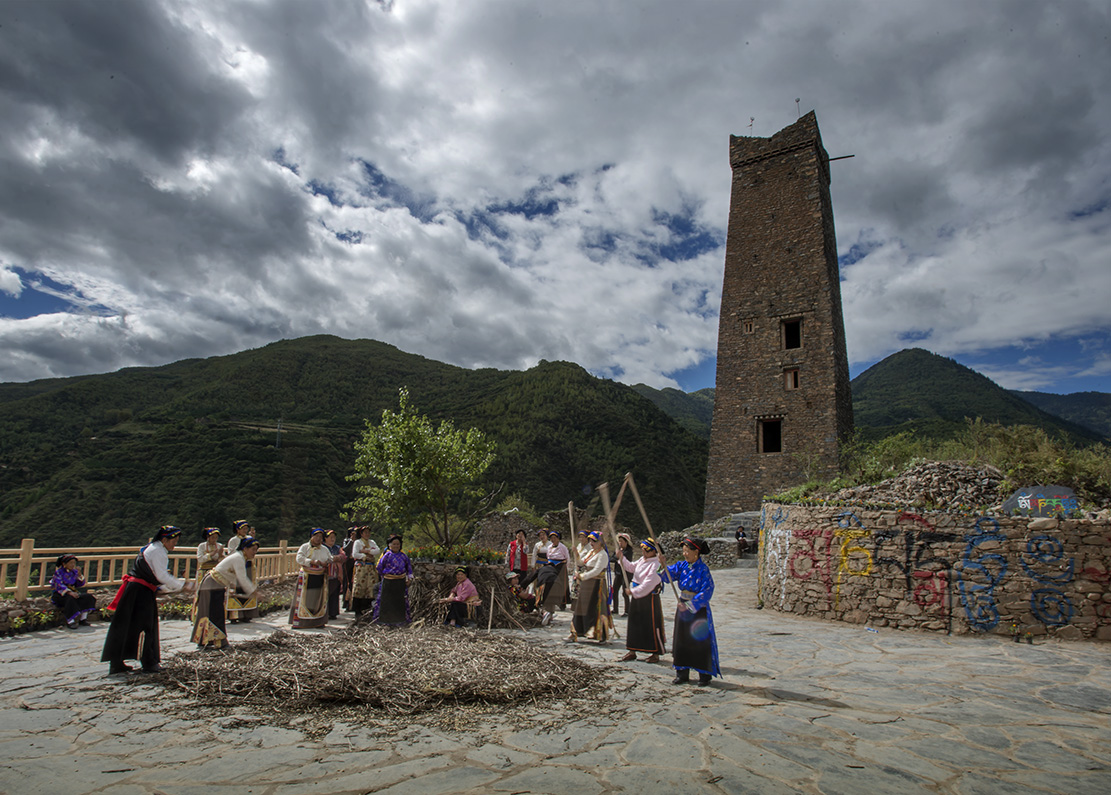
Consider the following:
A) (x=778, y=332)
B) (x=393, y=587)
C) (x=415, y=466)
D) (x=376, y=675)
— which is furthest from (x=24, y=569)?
(x=778, y=332)

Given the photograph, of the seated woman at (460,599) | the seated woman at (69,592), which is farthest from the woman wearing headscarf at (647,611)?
the seated woman at (69,592)

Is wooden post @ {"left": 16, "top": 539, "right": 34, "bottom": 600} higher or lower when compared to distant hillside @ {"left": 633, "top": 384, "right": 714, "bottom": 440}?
lower

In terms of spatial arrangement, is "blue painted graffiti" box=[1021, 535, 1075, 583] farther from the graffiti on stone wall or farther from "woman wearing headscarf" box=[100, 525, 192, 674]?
"woman wearing headscarf" box=[100, 525, 192, 674]

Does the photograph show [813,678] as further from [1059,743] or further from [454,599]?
[454,599]

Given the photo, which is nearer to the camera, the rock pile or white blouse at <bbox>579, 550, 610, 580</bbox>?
white blouse at <bbox>579, 550, 610, 580</bbox>

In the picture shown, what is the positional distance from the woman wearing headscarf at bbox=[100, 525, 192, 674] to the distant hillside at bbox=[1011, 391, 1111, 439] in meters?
81.4

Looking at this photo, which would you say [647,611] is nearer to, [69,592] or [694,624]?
[694,624]

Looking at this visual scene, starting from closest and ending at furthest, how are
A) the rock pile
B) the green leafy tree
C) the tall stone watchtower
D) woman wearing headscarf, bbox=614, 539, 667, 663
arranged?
1. woman wearing headscarf, bbox=614, 539, 667, 663
2. the rock pile
3. the green leafy tree
4. the tall stone watchtower

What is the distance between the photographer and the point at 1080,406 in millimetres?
71250

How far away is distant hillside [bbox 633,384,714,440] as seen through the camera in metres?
80.7

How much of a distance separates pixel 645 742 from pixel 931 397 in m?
62.9

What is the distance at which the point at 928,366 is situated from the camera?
63.9m

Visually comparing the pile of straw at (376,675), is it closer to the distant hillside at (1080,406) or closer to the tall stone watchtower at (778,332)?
the tall stone watchtower at (778,332)

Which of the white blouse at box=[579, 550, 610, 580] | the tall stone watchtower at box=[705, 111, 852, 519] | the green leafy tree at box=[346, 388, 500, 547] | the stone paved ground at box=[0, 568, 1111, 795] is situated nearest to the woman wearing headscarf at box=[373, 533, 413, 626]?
the green leafy tree at box=[346, 388, 500, 547]
